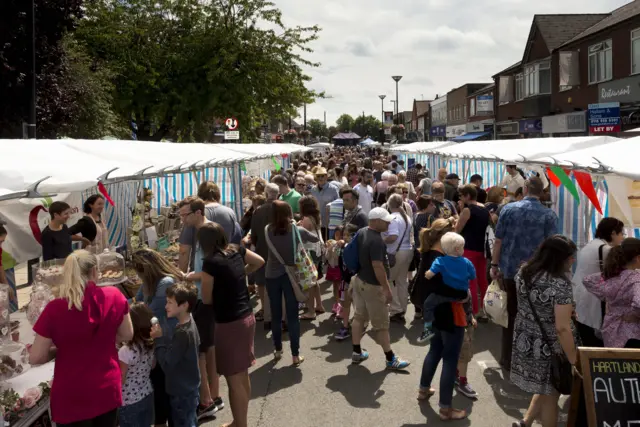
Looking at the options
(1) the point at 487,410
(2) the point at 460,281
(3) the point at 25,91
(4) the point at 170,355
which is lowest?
(1) the point at 487,410

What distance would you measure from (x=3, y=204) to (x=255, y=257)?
3.66 m

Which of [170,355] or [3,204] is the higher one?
[3,204]

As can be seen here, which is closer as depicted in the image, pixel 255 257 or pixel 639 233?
pixel 255 257

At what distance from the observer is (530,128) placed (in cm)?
3206

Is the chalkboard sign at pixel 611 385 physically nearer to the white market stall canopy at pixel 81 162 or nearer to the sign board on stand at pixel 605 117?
the white market stall canopy at pixel 81 162

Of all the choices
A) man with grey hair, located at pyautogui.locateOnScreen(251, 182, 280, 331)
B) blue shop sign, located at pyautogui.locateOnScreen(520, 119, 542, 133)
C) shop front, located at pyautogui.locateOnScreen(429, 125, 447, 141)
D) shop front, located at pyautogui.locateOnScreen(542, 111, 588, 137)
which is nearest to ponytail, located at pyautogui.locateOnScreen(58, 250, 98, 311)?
man with grey hair, located at pyautogui.locateOnScreen(251, 182, 280, 331)

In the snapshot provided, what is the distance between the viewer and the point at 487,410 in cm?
521

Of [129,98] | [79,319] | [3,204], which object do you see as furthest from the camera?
[129,98]

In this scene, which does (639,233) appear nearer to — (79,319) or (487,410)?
(487,410)

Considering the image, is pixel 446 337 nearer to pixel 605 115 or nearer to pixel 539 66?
pixel 605 115

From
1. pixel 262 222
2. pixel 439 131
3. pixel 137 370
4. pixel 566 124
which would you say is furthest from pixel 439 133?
pixel 137 370

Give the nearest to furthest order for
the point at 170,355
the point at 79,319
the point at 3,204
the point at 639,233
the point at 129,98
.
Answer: the point at 79,319
the point at 170,355
the point at 639,233
the point at 3,204
the point at 129,98

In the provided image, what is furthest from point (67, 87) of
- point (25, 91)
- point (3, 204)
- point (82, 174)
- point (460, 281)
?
point (460, 281)

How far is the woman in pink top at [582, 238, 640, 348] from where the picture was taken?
4207 millimetres
